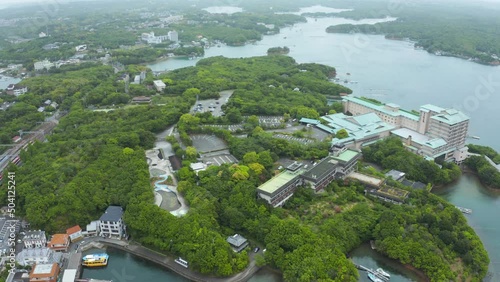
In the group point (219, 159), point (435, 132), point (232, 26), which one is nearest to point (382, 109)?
point (435, 132)

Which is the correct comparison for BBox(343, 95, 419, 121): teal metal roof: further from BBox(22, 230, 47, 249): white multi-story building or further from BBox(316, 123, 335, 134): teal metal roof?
BBox(22, 230, 47, 249): white multi-story building

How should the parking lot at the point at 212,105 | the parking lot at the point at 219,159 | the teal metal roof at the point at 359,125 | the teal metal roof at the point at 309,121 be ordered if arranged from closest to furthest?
1. the parking lot at the point at 219,159
2. the teal metal roof at the point at 359,125
3. the teal metal roof at the point at 309,121
4. the parking lot at the point at 212,105

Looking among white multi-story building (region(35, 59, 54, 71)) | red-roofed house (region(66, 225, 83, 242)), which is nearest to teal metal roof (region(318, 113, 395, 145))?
red-roofed house (region(66, 225, 83, 242))

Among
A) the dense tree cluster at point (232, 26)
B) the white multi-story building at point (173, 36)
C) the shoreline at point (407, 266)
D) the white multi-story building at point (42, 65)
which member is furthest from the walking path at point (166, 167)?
the white multi-story building at point (173, 36)

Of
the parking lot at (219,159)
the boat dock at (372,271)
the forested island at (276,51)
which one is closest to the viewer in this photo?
the boat dock at (372,271)

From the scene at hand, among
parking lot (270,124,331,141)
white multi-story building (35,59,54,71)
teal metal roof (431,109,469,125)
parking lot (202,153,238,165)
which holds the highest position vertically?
teal metal roof (431,109,469,125)

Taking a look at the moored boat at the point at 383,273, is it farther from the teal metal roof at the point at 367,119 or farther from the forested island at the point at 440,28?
the forested island at the point at 440,28

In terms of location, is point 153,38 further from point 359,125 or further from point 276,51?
point 359,125
